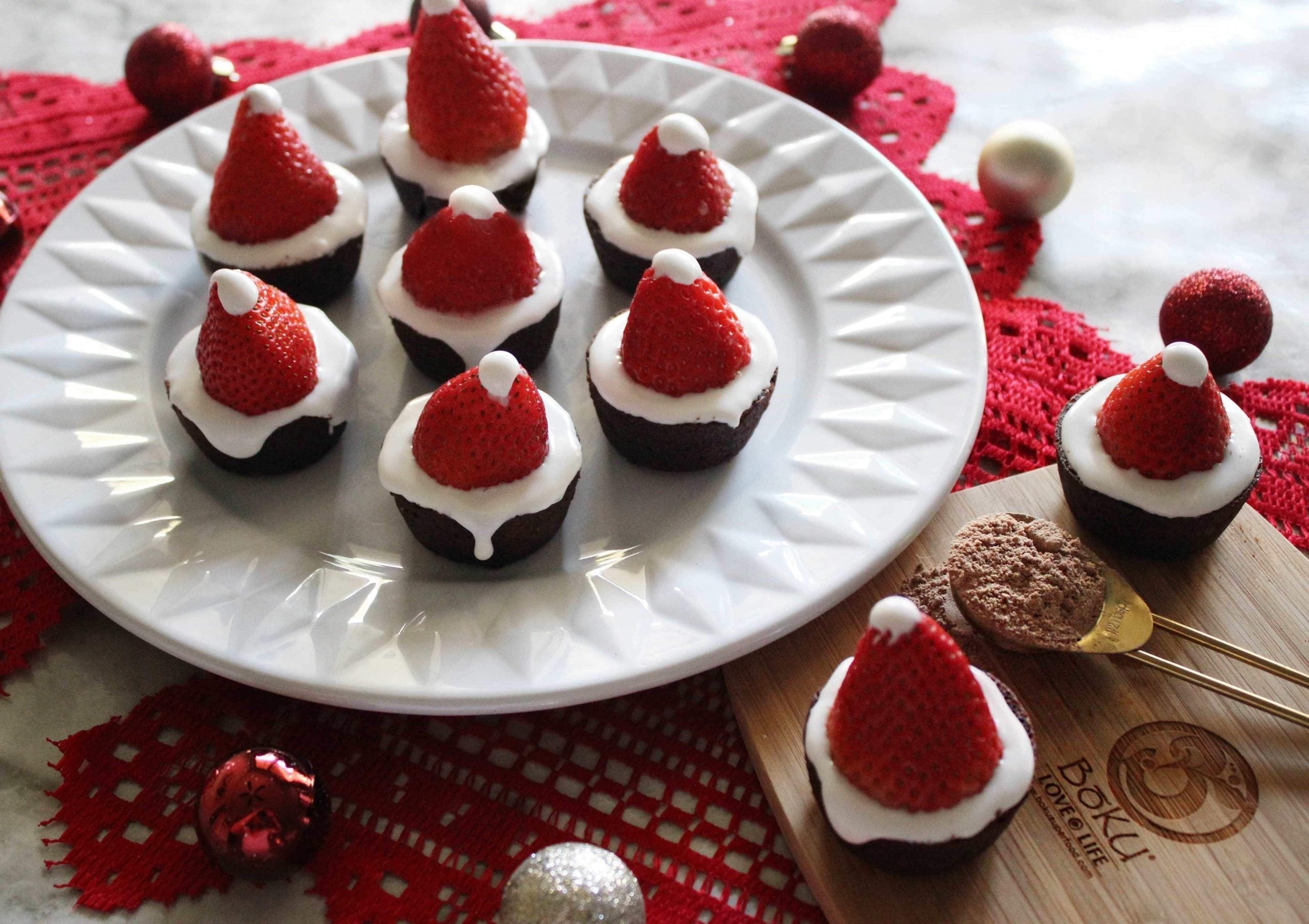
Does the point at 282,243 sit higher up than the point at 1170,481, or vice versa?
the point at 1170,481

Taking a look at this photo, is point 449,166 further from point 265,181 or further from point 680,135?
point 680,135

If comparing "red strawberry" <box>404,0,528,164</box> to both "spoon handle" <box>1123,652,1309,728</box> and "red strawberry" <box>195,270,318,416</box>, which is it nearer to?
"red strawberry" <box>195,270,318,416</box>

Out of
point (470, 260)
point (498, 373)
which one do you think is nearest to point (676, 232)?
point (470, 260)

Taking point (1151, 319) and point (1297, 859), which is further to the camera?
point (1151, 319)

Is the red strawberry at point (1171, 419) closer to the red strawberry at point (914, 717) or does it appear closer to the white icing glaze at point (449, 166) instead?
the red strawberry at point (914, 717)

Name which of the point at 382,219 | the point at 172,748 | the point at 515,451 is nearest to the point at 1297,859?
the point at 515,451

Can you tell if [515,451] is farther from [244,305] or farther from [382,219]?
[382,219]

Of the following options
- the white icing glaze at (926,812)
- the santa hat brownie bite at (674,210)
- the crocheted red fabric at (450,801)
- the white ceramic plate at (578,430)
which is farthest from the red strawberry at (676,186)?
the white icing glaze at (926,812)
